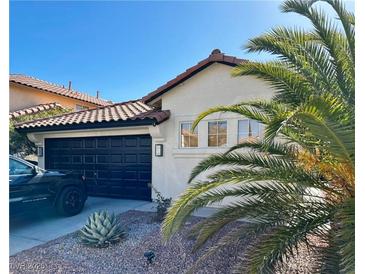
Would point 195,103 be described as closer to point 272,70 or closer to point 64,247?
point 272,70

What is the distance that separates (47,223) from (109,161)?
359 cm

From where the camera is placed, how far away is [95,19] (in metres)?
6.96

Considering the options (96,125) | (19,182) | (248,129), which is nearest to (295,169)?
(248,129)

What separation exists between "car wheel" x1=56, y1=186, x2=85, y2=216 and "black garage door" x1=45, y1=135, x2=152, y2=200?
1610 mm


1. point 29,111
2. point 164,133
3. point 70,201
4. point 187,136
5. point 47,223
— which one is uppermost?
point 29,111

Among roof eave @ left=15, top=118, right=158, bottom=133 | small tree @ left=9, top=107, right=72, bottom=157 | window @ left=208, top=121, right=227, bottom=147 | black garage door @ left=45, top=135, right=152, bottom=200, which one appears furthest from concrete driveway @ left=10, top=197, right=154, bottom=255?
small tree @ left=9, top=107, right=72, bottom=157

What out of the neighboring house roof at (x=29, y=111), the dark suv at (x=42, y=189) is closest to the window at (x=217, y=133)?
the dark suv at (x=42, y=189)

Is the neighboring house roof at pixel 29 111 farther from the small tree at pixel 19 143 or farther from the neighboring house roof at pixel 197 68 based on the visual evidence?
the neighboring house roof at pixel 197 68

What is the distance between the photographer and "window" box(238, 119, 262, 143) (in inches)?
324

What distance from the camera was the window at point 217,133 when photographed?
28.6ft

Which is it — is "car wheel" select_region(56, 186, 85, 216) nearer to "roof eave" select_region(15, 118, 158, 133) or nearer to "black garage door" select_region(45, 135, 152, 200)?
"black garage door" select_region(45, 135, 152, 200)

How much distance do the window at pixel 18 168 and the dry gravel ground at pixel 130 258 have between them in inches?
90.7

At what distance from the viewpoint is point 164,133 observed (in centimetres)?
934

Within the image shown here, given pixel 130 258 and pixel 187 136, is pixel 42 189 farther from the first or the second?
pixel 187 136
